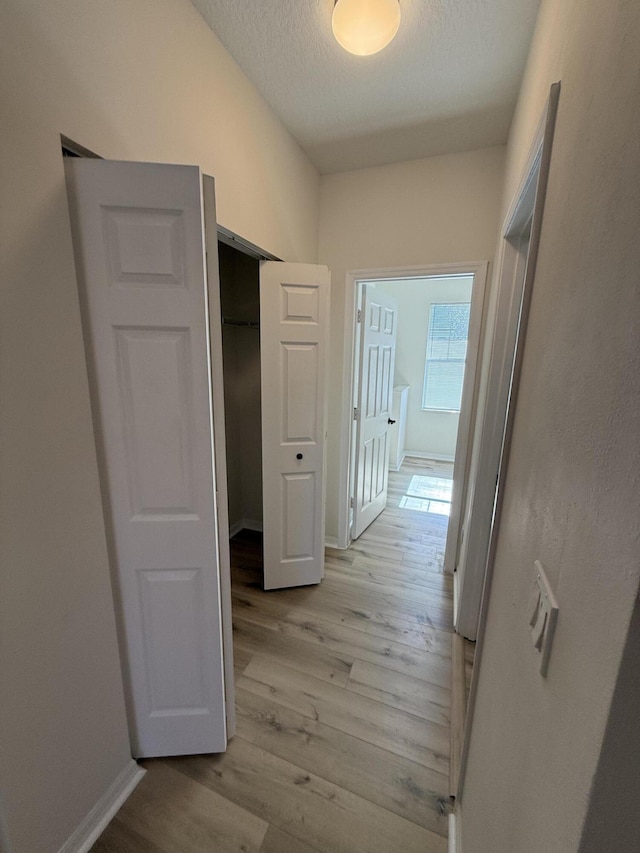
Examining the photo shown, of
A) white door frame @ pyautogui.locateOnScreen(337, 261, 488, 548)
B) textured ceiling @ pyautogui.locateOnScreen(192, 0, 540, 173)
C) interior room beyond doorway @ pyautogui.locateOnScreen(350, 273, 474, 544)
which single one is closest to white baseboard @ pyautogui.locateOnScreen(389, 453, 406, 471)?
interior room beyond doorway @ pyautogui.locateOnScreen(350, 273, 474, 544)

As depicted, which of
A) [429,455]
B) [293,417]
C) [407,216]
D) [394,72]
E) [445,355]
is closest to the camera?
[394,72]

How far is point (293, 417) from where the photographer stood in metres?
2.15

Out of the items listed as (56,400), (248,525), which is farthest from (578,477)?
(248,525)

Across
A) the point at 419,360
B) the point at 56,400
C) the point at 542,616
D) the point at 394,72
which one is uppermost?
the point at 394,72

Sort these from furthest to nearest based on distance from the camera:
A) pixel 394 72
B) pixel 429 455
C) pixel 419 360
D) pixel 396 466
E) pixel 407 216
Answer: pixel 429 455, pixel 419 360, pixel 396 466, pixel 407 216, pixel 394 72

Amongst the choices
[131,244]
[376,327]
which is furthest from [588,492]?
[376,327]

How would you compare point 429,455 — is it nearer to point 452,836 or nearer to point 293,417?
point 293,417

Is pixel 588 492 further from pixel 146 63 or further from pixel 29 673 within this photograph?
pixel 146 63

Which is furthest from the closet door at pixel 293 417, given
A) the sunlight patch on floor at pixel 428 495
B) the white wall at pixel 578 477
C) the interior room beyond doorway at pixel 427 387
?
the sunlight patch on floor at pixel 428 495

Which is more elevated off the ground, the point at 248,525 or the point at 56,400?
the point at 56,400

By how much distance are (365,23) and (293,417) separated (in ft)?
5.53

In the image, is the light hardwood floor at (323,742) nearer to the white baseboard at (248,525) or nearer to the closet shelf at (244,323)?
the white baseboard at (248,525)

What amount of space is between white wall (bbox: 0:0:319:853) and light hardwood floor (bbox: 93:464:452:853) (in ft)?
1.06

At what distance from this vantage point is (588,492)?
1.53 ft
